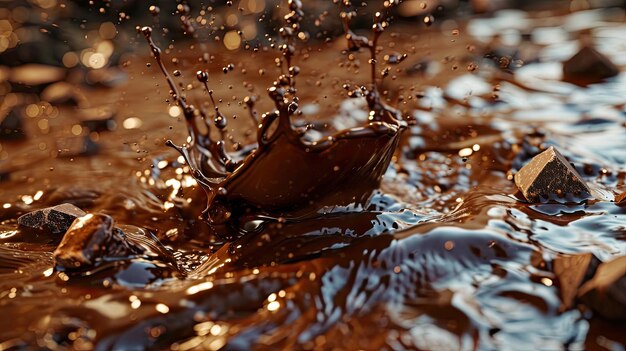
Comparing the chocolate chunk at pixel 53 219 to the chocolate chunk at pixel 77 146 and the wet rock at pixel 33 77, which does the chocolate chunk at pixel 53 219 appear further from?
the wet rock at pixel 33 77

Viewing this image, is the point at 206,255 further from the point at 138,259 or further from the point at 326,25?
the point at 326,25

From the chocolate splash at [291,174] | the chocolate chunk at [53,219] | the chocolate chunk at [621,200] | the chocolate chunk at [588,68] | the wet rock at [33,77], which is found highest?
the chocolate splash at [291,174]

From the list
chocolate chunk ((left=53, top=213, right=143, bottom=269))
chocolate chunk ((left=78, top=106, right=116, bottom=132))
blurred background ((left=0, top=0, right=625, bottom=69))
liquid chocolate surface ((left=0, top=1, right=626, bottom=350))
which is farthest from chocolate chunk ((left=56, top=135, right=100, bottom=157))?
blurred background ((left=0, top=0, right=625, bottom=69))

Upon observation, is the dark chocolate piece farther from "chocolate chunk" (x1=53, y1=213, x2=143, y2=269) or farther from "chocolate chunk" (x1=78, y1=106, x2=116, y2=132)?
"chocolate chunk" (x1=78, y1=106, x2=116, y2=132)

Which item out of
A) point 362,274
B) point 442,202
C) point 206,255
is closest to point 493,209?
point 442,202

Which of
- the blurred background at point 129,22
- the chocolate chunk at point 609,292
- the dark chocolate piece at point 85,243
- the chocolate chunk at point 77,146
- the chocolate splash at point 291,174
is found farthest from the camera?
the blurred background at point 129,22

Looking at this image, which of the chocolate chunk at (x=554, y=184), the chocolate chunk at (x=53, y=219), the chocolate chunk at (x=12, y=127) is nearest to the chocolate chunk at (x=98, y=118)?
the chocolate chunk at (x=12, y=127)

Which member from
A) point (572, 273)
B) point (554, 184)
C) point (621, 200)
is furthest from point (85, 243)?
point (621, 200)

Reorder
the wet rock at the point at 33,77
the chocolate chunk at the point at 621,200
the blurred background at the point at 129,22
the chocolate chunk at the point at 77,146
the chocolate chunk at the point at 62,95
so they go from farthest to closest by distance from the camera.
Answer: the blurred background at the point at 129,22
the wet rock at the point at 33,77
the chocolate chunk at the point at 62,95
the chocolate chunk at the point at 77,146
the chocolate chunk at the point at 621,200
